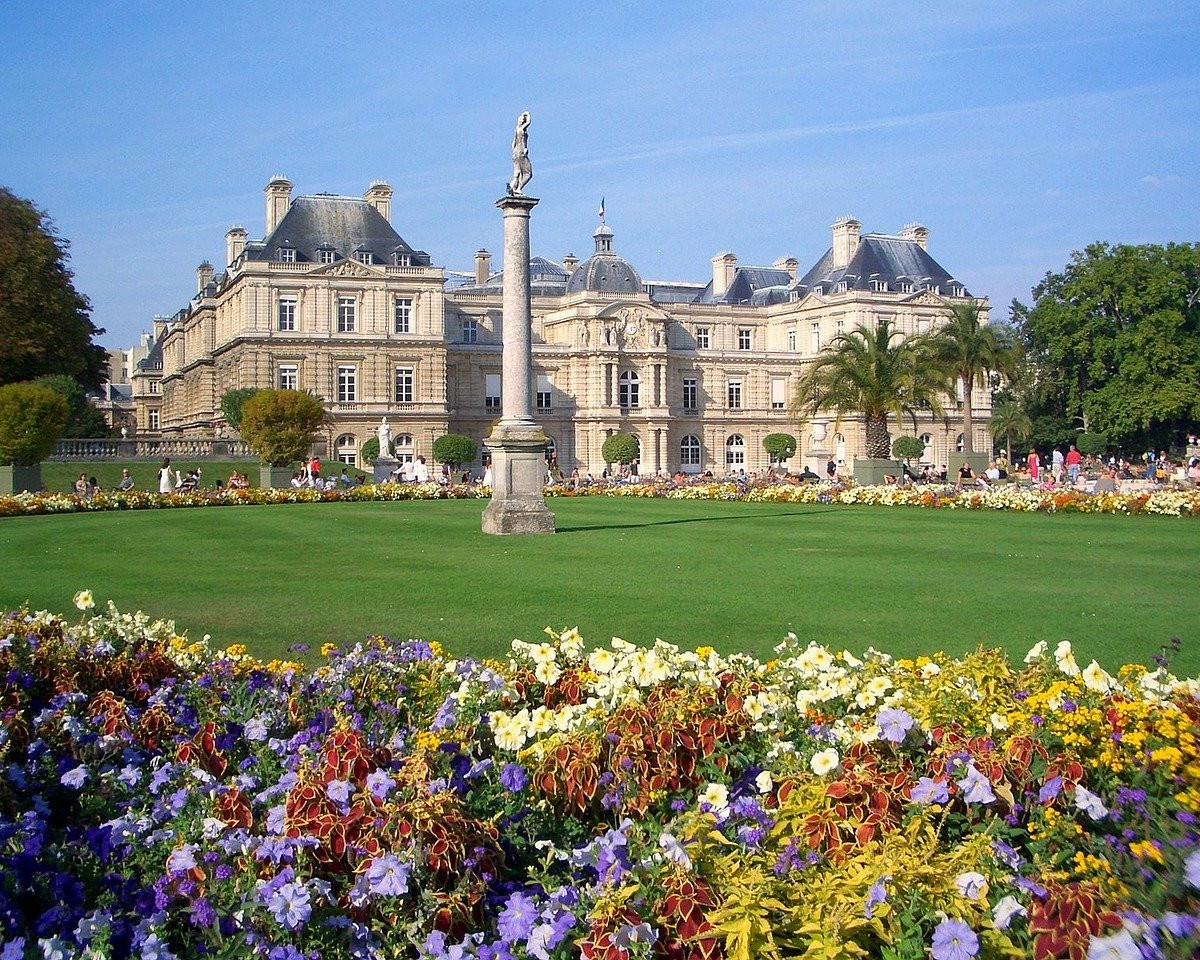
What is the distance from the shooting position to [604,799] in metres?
4.60

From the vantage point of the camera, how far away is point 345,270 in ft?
215

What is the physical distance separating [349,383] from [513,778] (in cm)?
6389

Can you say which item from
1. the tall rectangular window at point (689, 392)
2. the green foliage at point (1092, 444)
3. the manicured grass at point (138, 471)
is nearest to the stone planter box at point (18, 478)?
the manicured grass at point (138, 471)

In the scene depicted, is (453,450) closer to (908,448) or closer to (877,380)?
(908,448)

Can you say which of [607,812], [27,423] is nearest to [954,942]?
[607,812]

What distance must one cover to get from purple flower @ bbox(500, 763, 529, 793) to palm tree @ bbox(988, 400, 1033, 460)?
64906 millimetres

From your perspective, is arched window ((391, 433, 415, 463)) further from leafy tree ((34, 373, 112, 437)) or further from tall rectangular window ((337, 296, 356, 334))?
Result: leafy tree ((34, 373, 112, 437))

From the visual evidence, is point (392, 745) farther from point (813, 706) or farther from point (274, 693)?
point (813, 706)

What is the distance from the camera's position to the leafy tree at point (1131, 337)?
57781 millimetres

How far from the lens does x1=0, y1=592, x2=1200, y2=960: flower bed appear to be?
350cm

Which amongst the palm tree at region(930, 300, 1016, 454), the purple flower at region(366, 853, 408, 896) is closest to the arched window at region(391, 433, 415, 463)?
the palm tree at region(930, 300, 1016, 454)

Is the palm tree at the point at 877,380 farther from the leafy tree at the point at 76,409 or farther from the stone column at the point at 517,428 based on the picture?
the leafy tree at the point at 76,409

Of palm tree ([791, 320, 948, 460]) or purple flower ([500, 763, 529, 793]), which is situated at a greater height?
palm tree ([791, 320, 948, 460])

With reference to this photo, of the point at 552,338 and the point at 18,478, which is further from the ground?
the point at 552,338
